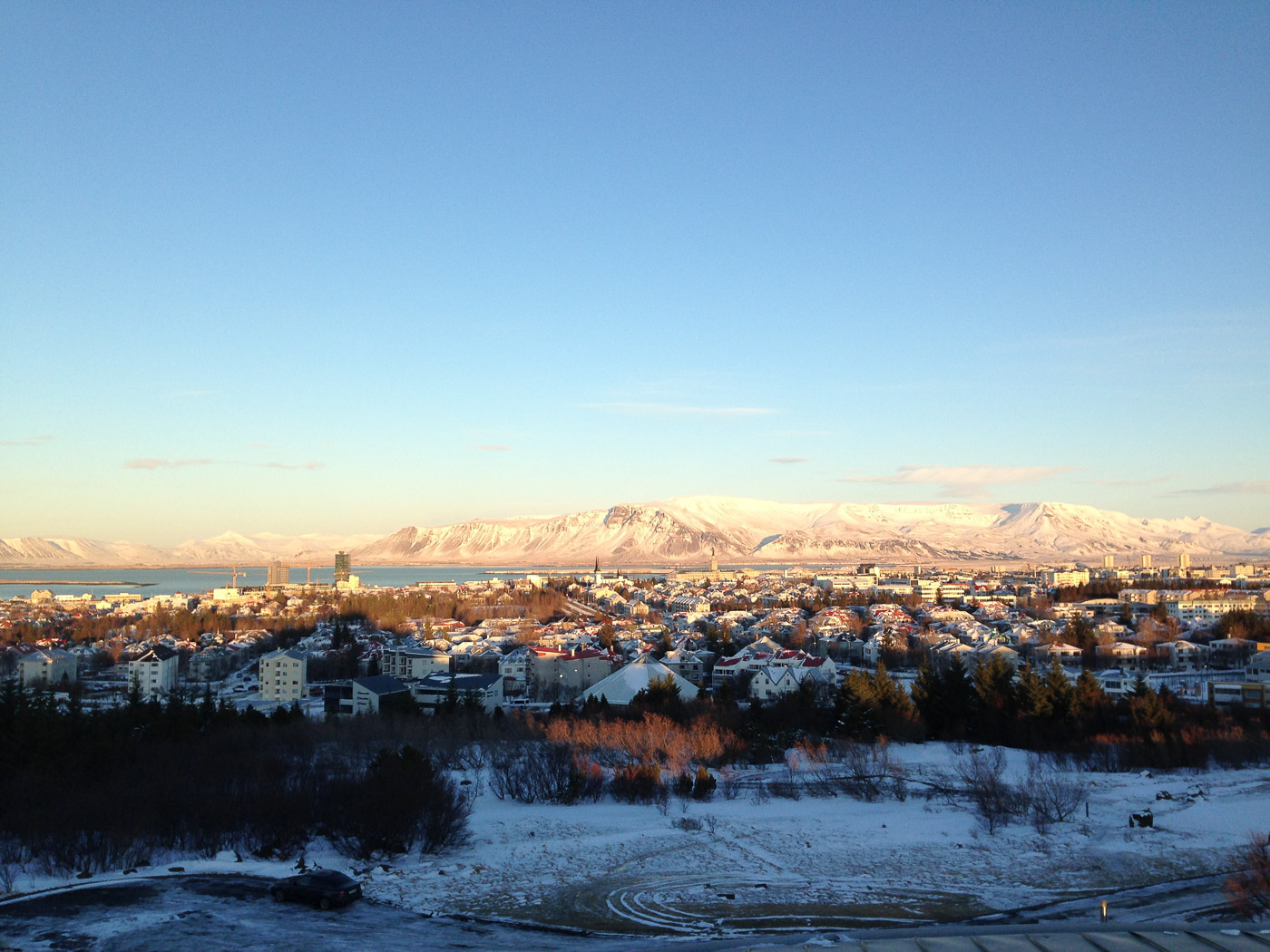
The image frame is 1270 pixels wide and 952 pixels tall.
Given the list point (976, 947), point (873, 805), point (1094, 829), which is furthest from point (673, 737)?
point (976, 947)

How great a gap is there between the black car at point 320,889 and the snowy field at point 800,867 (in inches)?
7.7

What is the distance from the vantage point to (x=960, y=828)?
1066 cm

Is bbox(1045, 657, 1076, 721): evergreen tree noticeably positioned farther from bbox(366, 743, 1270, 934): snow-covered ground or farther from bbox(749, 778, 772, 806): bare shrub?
bbox(749, 778, 772, 806): bare shrub

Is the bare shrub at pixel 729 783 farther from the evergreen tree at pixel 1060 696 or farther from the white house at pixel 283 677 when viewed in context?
the white house at pixel 283 677

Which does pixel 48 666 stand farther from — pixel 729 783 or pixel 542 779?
pixel 729 783

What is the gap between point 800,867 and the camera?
925 centimetres

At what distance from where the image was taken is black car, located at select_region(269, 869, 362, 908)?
771 cm

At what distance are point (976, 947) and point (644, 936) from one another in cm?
321

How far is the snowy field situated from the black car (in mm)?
194

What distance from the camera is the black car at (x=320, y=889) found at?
7707mm

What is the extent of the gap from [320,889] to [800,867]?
435 cm

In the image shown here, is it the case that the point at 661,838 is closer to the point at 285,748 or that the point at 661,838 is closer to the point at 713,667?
the point at 285,748

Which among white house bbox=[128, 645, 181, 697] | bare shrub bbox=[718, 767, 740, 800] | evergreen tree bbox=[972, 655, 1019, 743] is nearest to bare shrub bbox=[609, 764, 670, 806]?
bare shrub bbox=[718, 767, 740, 800]

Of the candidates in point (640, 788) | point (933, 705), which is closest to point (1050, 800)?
point (640, 788)
